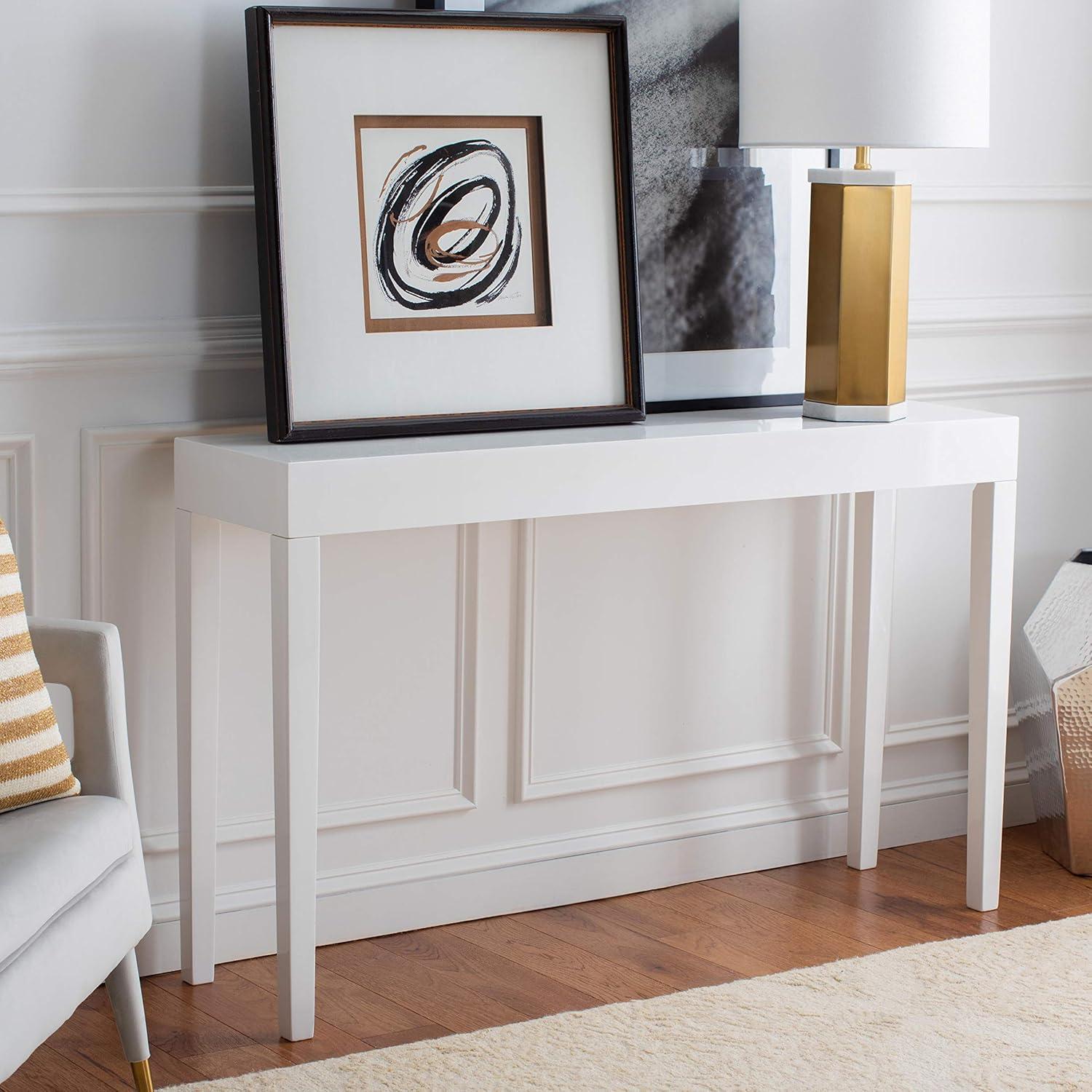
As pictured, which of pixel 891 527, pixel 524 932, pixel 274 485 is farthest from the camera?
pixel 891 527

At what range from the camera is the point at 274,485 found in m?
1.89

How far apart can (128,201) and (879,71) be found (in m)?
1.03

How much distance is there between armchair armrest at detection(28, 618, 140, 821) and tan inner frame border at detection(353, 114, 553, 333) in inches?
23.8

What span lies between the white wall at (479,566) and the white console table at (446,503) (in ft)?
0.35

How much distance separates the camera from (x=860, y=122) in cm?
219

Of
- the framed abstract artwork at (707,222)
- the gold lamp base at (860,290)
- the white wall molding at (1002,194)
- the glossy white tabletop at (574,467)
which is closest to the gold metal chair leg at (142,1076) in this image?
the glossy white tabletop at (574,467)

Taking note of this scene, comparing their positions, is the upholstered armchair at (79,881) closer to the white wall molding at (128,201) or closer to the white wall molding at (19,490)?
the white wall molding at (19,490)

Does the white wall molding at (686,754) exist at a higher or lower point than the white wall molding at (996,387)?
lower

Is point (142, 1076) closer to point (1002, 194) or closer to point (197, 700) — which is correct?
point (197, 700)

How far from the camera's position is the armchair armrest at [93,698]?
5.57 feet

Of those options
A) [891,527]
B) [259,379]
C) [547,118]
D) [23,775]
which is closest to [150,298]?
[259,379]

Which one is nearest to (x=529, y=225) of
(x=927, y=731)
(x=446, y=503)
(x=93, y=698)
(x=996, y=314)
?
(x=446, y=503)

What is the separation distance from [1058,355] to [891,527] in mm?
521

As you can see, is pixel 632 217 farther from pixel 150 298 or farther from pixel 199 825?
pixel 199 825
